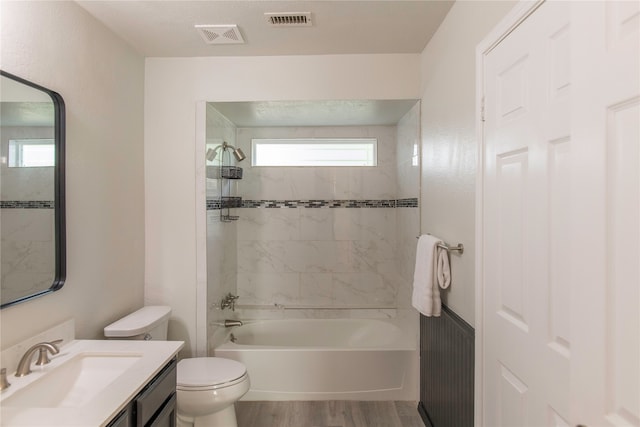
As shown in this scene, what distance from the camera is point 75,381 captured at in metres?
1.47

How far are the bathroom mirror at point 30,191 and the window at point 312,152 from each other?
189cm

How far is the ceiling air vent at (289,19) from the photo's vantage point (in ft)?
6.29

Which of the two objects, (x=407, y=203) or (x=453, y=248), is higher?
(x=407, y=203)

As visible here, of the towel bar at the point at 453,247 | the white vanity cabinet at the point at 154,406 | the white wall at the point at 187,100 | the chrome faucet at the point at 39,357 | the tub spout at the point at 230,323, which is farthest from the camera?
the tub spout at the point at 230,323

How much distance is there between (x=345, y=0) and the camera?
1.80 metres

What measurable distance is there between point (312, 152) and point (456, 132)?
179cm

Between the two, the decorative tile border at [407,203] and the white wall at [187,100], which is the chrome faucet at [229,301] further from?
the decorative tile border at [407,203]

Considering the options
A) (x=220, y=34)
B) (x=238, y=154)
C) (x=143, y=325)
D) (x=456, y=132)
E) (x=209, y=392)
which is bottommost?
(x=209, y=392)

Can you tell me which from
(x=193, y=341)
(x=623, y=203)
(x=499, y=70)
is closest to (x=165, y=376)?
(x=193, y=341)

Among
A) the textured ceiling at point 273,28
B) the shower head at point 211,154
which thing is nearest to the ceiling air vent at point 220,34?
the textured ceiling at point 273,28

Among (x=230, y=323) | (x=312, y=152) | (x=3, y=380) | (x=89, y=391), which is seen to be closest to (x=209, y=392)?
(x=89, y=391)

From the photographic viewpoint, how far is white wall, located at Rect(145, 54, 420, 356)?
96.7 inches

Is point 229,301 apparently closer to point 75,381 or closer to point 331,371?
point 331,371

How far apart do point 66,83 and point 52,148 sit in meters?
0.35
